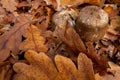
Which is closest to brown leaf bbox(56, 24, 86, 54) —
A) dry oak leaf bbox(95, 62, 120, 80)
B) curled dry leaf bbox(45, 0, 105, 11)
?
dry oak leaf bbox(95, 62, 120, 80)

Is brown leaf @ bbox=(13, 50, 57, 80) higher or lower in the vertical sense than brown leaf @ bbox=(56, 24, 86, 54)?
lower

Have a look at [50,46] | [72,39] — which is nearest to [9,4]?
[50,46]

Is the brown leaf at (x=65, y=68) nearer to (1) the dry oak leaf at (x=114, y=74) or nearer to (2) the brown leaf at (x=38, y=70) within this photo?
(2) the brown leaf at (x=38, y=70)

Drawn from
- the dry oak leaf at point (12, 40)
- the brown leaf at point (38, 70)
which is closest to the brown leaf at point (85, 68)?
the brown leaf at point (38, 70)

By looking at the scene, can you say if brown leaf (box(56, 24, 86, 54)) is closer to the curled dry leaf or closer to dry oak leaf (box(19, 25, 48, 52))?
dry oak leaf (box(19, 25, 48, 52))

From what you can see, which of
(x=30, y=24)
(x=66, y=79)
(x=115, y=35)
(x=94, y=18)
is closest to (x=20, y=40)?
(x=30, y=24)

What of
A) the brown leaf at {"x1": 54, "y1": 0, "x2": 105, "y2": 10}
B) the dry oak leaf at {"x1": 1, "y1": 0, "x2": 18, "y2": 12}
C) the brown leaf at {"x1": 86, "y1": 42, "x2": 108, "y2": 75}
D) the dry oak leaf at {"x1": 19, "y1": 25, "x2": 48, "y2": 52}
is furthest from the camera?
the brown leaf at {"x1": 54, "y1": 0, "x2": 105, "y2": 10}

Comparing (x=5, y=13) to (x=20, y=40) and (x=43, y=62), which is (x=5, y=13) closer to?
(x=20, y=40)

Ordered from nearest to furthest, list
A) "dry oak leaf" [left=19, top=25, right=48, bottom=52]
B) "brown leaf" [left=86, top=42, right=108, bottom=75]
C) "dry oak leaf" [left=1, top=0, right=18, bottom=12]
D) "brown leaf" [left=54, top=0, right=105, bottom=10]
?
1. "brown leaf" [left=86, top=42, right=108, bottom=75]
2. "dry oak leaf" [left=19, top=25, right=48, bottom=52]
3. "dry oak leaf" [left=1, top=0, right=18, bottom=12]
4. "brown leaf" [left=54, top=0, right=105, bottom=10]
